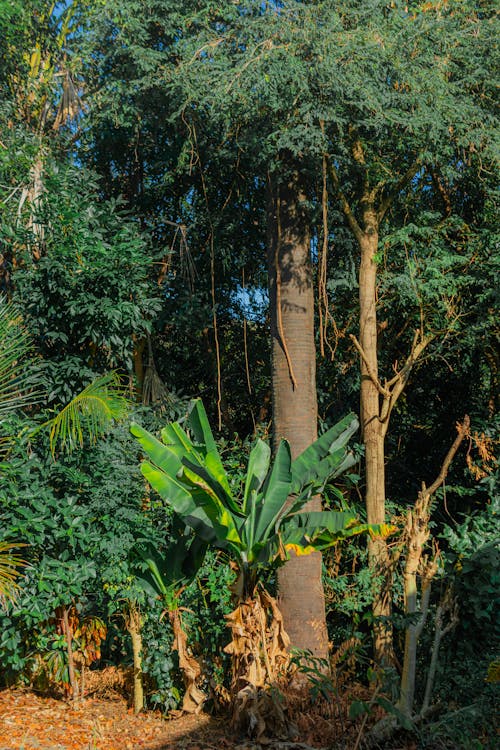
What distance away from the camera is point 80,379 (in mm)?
8367

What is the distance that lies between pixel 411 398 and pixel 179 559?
15.6ft

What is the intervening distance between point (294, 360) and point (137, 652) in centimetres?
327

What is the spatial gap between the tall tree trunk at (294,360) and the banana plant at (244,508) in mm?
1008

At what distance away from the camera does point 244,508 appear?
20.6ft

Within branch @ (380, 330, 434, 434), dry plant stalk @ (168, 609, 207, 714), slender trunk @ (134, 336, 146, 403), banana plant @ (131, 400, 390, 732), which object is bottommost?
dry plant stalk @ (168, 609, 207, 714)

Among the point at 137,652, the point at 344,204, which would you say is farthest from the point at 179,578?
the point at 344,204

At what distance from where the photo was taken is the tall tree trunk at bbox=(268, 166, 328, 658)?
718cm

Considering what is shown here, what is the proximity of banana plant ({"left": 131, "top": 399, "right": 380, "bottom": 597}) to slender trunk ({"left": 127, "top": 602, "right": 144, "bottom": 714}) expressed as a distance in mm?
1500

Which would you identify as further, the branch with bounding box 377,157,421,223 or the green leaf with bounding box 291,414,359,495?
the branch with bounding box 377,157,421,223

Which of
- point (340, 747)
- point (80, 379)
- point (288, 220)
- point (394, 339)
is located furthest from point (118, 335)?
point (340, 747)

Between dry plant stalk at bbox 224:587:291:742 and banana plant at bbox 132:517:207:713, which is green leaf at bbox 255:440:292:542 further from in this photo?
banana plant at bbox 132:517:207:713

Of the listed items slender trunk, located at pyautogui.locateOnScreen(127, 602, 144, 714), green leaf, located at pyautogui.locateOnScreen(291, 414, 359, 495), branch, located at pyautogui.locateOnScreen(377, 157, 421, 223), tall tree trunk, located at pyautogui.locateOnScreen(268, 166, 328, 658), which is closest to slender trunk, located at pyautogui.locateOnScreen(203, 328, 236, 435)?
tall tree trunk, located at pyautogui.locateOnScreen(268, 166, 328, 658)

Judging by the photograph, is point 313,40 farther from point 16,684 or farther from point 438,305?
point 16,684

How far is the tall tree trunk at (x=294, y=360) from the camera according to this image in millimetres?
7184
